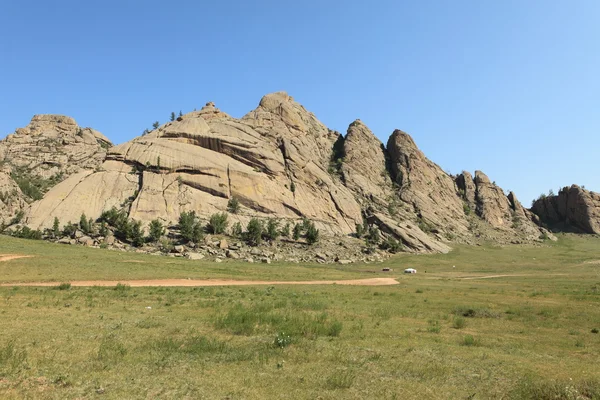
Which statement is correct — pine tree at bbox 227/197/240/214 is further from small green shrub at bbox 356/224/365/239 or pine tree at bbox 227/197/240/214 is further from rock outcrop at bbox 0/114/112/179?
rock outcrop at bbox 0/114/112/179

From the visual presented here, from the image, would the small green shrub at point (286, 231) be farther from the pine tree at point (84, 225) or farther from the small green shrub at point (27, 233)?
the small green shrub at point (27, 233)

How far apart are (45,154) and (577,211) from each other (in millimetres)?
259300

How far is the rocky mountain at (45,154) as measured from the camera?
5136 inches

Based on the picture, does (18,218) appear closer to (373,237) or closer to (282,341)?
(373,237)

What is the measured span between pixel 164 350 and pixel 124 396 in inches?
202

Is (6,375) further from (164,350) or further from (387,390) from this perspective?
(387,390)

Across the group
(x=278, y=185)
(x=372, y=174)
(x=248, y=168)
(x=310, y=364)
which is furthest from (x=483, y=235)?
(x=310, y=364)

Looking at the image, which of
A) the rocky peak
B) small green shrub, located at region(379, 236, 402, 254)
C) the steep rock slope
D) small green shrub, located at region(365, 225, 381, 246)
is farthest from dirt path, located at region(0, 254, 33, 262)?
the rocky peak

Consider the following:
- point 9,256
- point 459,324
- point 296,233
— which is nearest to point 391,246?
point 296,233

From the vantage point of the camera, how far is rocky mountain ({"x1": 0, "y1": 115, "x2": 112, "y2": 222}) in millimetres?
130450

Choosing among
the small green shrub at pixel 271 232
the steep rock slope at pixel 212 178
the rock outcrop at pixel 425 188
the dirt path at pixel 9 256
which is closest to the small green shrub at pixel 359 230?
the steep rock slope at pixel 212 178

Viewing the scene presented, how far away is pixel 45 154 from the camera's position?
149500mm

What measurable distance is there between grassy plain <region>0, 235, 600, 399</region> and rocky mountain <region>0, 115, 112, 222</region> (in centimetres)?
11702

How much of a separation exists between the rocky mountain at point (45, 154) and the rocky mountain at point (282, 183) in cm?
143
